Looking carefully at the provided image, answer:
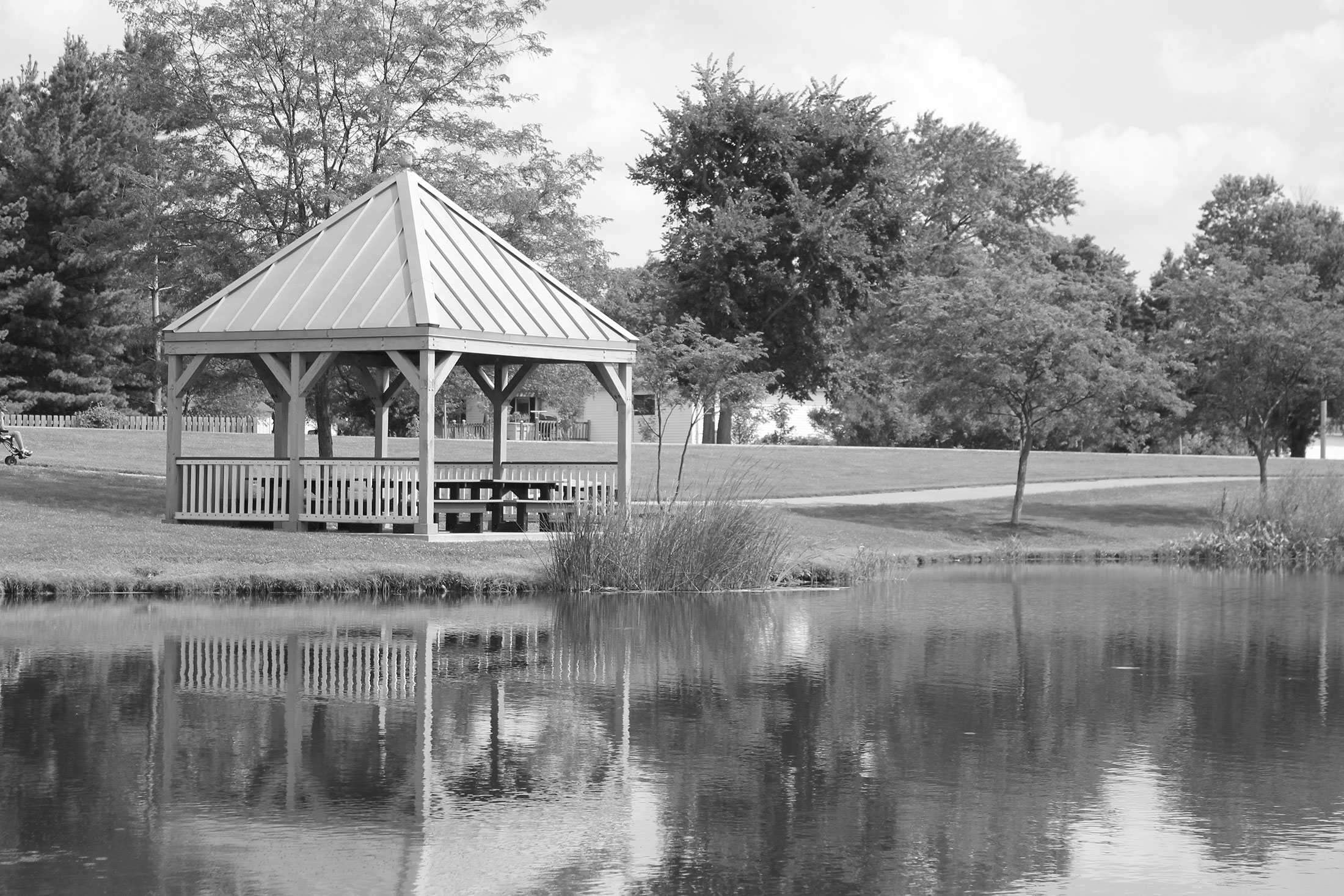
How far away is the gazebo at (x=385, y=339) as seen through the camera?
25094 mm

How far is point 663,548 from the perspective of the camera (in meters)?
21.9

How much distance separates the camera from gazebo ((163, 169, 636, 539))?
2509 cm

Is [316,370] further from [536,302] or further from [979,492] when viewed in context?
[979,492]

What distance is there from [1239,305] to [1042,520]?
298 inches

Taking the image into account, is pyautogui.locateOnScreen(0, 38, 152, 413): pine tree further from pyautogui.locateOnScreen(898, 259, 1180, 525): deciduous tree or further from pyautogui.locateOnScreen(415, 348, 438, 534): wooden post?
pyautogui.locateOnScreen(415, 348, 438, 534): wooden post

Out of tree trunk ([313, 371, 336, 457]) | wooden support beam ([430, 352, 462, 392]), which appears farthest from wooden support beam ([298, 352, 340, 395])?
tree trunk ([313, 371, 336, 457])

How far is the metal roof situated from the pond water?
299 inches

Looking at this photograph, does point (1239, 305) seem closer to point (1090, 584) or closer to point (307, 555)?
point (1090, 584)

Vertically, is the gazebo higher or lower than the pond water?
higher

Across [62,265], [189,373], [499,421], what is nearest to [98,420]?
[62,265]

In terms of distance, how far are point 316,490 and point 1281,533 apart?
17935 mm

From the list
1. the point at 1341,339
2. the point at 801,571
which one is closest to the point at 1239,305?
the point at 1341,339

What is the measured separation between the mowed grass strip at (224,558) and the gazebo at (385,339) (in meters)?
0.82

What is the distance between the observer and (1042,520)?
120 ft
